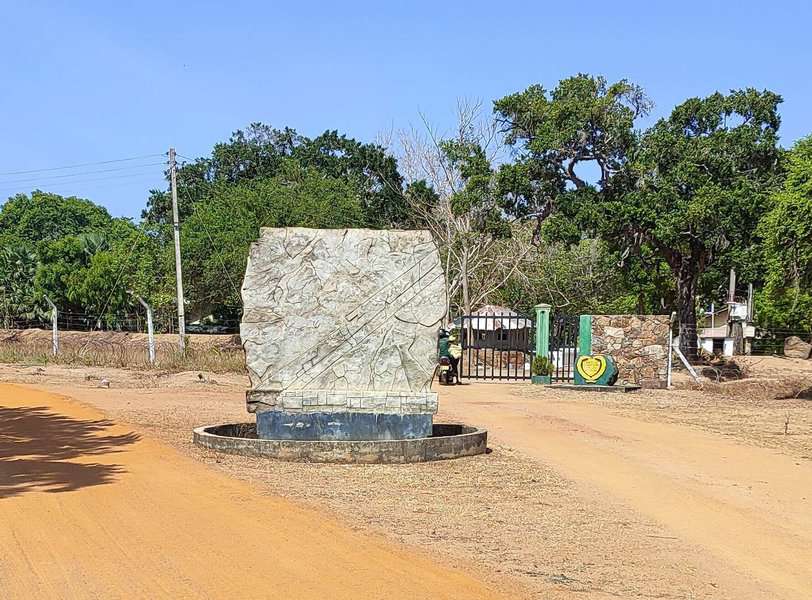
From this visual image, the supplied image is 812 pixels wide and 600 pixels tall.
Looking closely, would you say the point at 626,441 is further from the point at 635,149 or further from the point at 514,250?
the point at 514,250

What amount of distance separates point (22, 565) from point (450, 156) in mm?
34651

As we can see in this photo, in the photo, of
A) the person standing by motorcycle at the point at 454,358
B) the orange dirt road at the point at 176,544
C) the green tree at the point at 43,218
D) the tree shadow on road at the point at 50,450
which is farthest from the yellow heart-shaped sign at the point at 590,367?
the green tree at the point at 43,218

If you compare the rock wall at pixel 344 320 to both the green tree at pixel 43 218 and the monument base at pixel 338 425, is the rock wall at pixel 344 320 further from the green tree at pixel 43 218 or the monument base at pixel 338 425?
the green tree at pixel 43 218

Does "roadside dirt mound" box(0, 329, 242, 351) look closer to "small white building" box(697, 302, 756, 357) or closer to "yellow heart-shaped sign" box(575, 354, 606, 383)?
"yellow heart-shaped sign" box(575, 354, 606, 383)

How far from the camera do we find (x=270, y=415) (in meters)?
11.6

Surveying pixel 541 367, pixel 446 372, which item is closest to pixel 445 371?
pixel 446 372

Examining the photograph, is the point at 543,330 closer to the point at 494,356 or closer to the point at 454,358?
the point at 454,358

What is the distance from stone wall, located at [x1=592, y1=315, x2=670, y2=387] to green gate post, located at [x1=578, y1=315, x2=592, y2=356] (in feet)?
1.01

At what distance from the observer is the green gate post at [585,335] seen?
25.2m

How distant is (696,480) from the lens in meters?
10.2

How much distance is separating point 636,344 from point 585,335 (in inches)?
55.6

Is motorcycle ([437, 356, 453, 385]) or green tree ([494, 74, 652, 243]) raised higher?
green tree ([494, 74, 652, 243])

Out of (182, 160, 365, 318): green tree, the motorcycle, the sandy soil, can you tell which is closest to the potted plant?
the motorcycle

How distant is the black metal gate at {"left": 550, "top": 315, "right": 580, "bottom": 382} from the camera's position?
25938 millimetres
